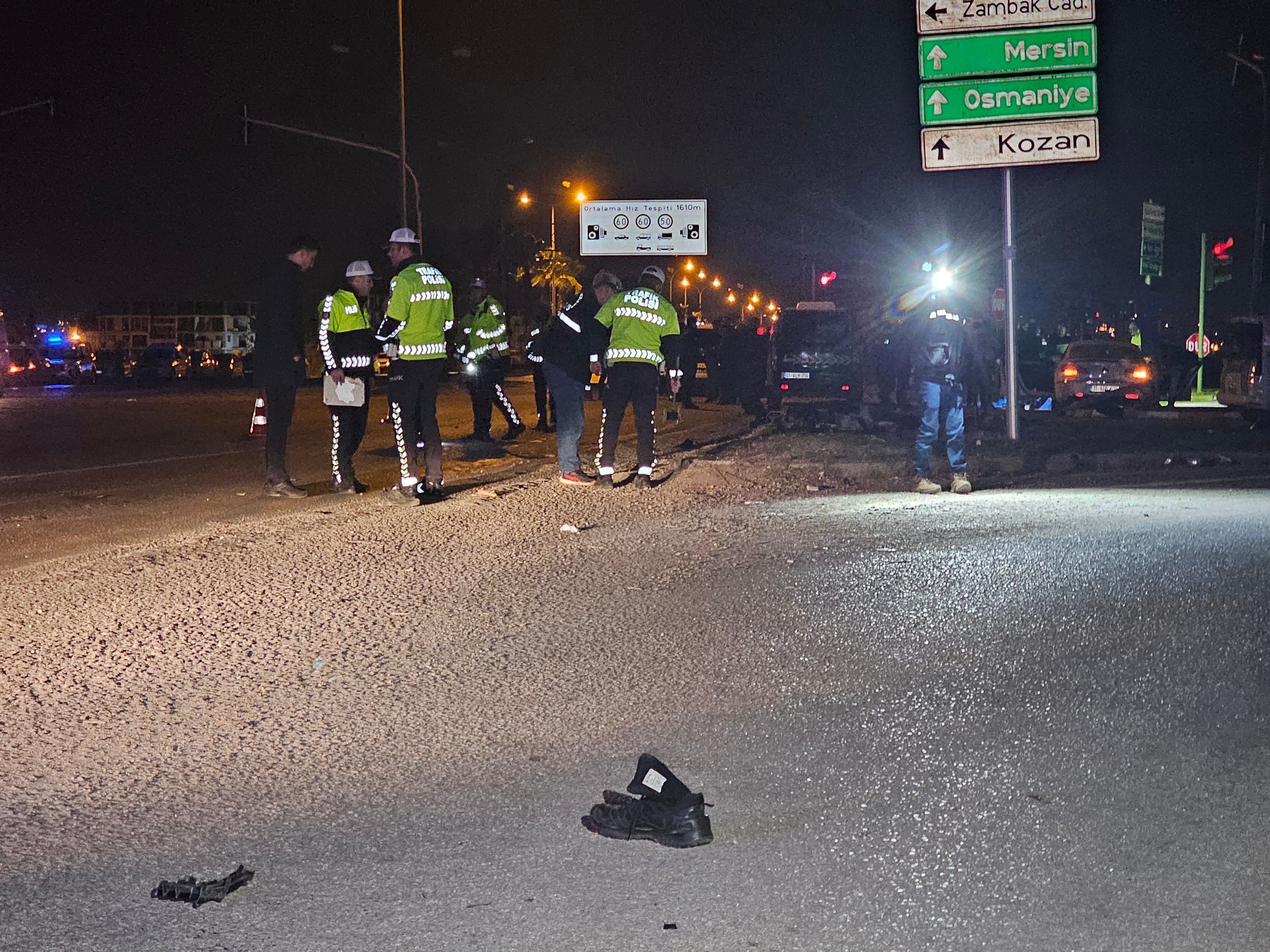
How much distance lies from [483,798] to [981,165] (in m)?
13.4

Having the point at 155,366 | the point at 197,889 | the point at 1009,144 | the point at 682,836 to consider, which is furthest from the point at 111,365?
the point at 682,836

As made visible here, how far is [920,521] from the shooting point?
10016mm

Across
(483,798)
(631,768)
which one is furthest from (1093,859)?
(483,798)

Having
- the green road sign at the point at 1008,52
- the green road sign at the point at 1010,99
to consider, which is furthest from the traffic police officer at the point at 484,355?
the green road sign at the point at 1008,52

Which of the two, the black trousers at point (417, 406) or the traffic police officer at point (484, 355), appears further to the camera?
the traffic police officer at point (484, 355)

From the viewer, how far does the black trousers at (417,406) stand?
37.6 feet

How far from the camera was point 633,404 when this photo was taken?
495 inches

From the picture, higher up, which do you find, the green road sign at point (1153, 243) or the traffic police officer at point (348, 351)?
the green road sign at point (1153, 243)

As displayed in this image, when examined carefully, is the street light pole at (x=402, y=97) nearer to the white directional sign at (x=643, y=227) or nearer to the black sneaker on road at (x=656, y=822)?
the white directional sign at (x=643, y=227)

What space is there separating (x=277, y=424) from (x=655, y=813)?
829cm

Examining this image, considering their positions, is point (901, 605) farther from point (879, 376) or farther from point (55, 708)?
point (879, 376)

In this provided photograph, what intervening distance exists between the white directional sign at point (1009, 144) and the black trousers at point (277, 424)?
825cm

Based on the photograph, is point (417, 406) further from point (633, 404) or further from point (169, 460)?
point (169, 460)

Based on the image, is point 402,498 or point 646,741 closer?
point 646,741
